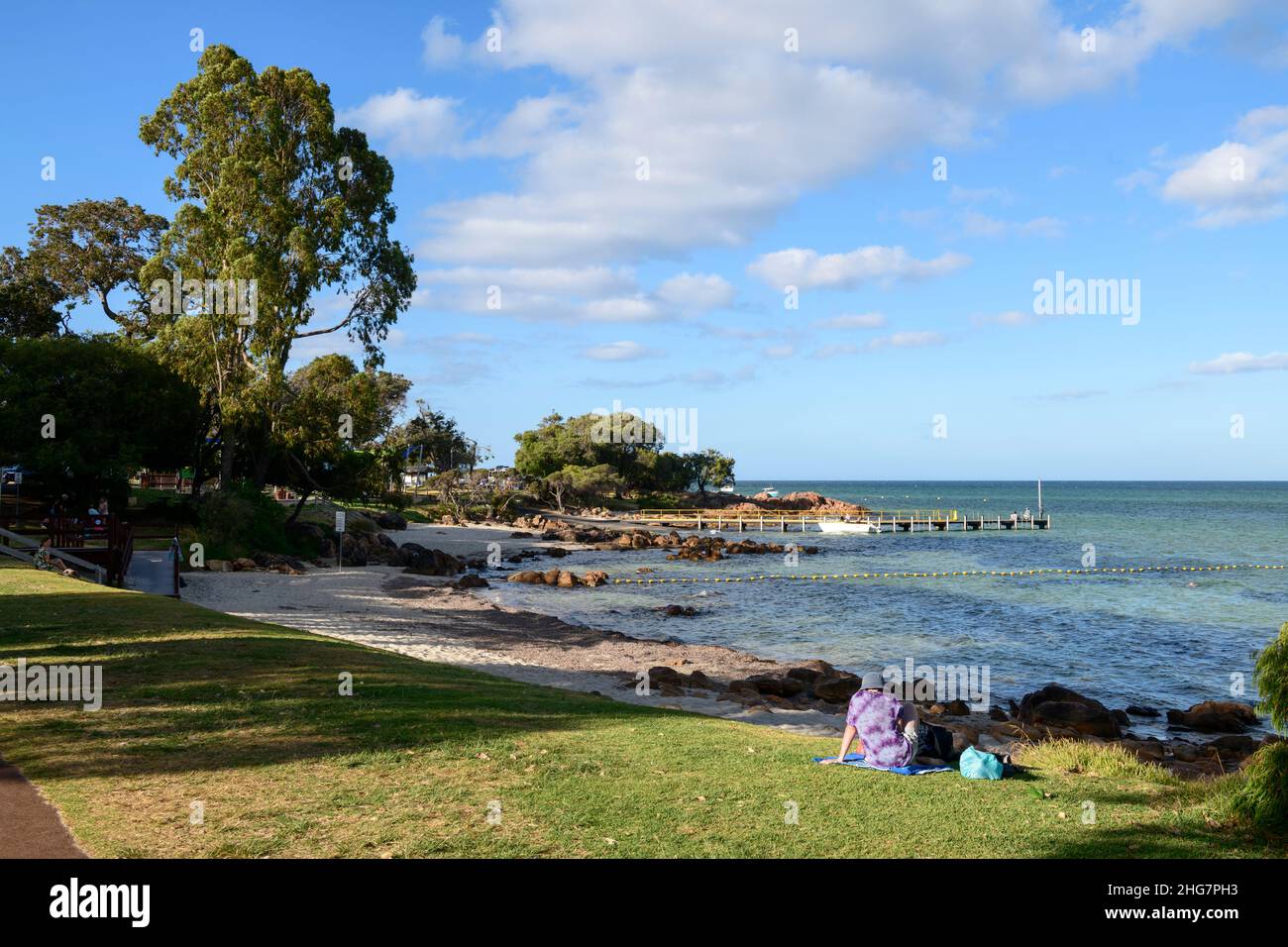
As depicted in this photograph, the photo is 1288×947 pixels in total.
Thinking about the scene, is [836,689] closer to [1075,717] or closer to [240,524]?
[1075,717]

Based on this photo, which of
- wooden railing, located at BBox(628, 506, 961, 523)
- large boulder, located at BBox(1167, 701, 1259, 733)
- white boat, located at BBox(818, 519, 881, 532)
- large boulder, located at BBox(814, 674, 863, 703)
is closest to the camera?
large boulder, located at BBox(1167, 701, 1259, 733)

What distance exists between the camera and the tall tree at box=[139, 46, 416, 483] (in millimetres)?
33969

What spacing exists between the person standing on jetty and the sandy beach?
5.07m

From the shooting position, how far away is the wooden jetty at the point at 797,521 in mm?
83250

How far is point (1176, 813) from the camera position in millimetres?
7371

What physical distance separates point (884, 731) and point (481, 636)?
15.5m

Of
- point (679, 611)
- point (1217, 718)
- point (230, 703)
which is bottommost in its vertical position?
point (1217, 718)

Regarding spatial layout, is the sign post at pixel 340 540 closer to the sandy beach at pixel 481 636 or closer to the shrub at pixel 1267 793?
the sandy beach at pixel 481 636

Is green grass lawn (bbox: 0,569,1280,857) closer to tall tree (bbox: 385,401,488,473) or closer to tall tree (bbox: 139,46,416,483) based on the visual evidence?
tall tree (bbox: 139,46,416,483)

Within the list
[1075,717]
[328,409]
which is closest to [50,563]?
[328,409]

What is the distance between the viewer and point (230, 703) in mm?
10023

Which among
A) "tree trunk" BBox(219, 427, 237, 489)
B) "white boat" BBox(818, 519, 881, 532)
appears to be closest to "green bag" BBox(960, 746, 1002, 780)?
"tree trunk" BBox(219, 427, 237, 489)

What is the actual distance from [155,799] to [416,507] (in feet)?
225
